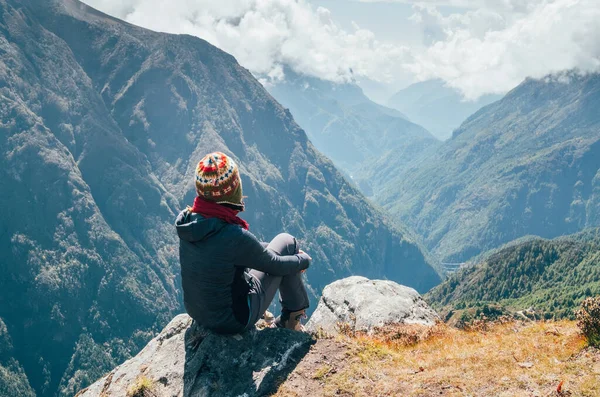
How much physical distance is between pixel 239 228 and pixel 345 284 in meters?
10.8

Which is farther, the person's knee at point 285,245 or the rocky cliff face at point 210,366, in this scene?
the person's knee at point 285,245

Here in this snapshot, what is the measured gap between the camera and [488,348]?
10.2m

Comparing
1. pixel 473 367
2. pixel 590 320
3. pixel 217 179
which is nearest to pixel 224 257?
pixel 217 179

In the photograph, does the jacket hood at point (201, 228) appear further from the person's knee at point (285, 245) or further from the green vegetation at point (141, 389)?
the green vegetation at point (141, 389)

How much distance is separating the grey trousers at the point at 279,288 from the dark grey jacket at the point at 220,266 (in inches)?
9.7

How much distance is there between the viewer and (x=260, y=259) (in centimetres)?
954

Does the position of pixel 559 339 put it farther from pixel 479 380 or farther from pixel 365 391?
pixel 365 391

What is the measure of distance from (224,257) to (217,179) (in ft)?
5.71

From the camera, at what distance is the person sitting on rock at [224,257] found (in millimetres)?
9227

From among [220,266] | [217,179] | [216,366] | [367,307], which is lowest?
[367,307]

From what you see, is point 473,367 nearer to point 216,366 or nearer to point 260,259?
point 260,259

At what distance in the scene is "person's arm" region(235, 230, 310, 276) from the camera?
9273mm

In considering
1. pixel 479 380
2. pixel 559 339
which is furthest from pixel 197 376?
pixel 559 339

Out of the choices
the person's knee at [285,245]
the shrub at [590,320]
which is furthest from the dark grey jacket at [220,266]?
the shrub at [590,320]
